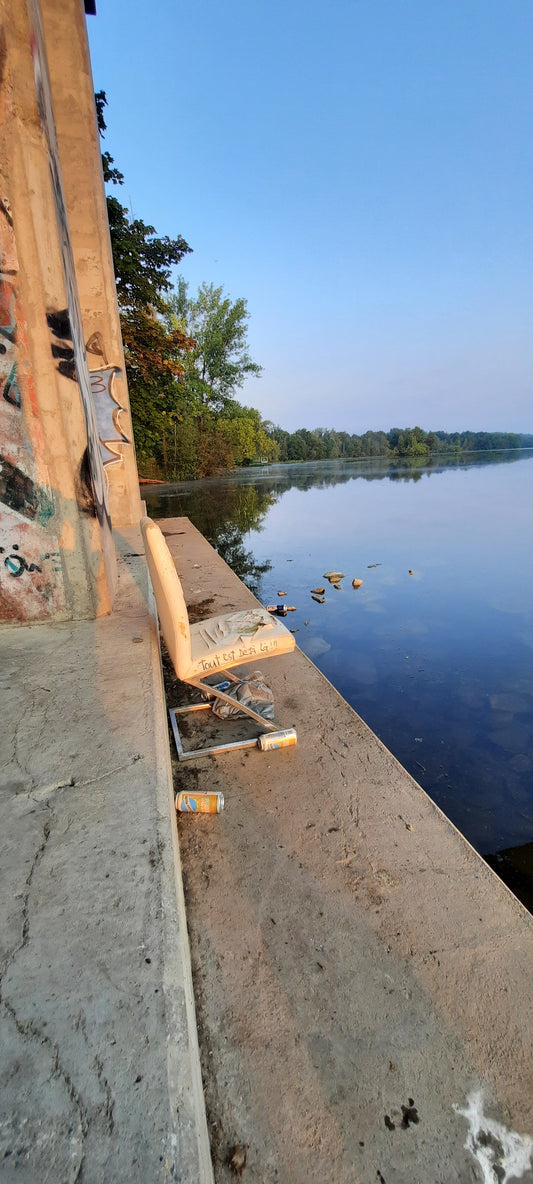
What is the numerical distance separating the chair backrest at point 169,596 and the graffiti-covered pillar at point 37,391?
99cm

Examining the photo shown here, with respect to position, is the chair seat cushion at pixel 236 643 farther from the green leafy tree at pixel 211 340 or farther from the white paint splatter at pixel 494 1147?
the green leafy tree at pixel 211 340

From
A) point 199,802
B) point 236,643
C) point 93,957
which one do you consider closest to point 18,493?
point 236,643

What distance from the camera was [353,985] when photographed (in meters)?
1.53

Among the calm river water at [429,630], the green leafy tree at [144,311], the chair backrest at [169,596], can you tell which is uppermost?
the green leafy tree at [144,311]

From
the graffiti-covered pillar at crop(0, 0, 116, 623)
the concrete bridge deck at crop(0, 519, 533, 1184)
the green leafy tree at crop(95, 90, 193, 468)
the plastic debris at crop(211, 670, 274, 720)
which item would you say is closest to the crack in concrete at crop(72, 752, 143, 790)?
the concrete bridge deck at crop(0, 519, 533, 1184)

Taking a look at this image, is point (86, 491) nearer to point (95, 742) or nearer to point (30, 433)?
point (30, 433)

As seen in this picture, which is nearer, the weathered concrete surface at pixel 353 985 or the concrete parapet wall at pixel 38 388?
the weathered concrete surface at pixel 353 985

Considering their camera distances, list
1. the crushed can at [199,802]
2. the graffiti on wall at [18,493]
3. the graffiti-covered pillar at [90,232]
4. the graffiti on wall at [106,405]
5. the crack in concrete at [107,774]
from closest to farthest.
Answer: the crack in concrete at [107,774], the crushed can at [199,802], the graffiti on wall at [18,493], the graffiti-covered pillar at [90,232], the graffiti on wall at [106,405]

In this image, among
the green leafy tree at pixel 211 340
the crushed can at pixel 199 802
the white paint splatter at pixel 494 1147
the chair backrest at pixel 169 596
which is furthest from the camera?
the green leafy tree at pixel 211 340

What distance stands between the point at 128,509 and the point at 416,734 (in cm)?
614

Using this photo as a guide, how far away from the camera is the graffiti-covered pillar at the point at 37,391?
274 centimetres

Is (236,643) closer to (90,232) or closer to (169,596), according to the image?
(169,596)

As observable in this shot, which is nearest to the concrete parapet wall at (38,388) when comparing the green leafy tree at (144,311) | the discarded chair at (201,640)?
the discarded chair at (201,640)

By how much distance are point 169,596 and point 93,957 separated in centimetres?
159
